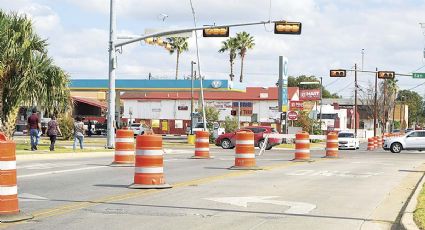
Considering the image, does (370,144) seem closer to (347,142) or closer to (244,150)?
(347,142)

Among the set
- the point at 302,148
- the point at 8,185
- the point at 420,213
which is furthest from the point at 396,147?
the point at 8,185

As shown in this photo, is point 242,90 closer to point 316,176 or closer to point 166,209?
point 316,176

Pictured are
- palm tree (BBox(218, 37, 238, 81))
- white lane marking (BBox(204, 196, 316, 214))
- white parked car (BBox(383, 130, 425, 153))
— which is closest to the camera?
white lane marking (BBox(204, 196, 316, 214))

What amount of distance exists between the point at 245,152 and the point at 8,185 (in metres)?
11.7

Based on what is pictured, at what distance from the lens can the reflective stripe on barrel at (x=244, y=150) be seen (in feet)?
67.0

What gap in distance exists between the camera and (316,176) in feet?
60.1

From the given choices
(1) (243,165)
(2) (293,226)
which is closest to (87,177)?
(1) (243,165)

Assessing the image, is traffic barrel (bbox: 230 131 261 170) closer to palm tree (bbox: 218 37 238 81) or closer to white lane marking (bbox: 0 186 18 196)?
white lane marking (bbox: 0 186 18 196)

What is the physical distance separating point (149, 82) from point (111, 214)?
6259 cm

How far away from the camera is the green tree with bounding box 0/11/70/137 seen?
90.2 ft

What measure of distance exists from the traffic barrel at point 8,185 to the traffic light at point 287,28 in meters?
21.3

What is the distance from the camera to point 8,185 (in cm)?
955

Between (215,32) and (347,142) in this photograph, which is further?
(347,142)

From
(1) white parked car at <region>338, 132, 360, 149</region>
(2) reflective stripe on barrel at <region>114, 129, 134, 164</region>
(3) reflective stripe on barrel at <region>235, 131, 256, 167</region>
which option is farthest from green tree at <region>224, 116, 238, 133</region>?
(3) reflective stripe on barrel at <region>235, 131, 256, 167</region>
